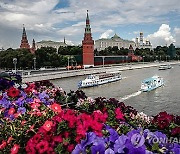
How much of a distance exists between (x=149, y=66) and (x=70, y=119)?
6206cm

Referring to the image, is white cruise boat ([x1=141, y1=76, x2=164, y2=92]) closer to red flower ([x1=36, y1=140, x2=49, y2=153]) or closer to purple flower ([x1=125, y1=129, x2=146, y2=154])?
red flower ([x1=36, y1=140, x2=49, y2=153])

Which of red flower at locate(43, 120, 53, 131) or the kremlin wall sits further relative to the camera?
the kremlin wall

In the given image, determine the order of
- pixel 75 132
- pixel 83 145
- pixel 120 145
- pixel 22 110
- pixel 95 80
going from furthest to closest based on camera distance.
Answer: pixel 95 80
pixel 22 110
pixel 75 132
pixel 83 145
pixel 120 145

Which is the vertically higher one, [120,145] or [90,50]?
[90,50]

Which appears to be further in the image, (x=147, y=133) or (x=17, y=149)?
(x=17, y=149)

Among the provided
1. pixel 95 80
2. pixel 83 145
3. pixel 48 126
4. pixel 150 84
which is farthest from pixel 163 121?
pixel 95 80

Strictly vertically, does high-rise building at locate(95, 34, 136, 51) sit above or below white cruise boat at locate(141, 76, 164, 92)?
above

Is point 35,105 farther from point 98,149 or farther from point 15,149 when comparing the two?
point 98,149

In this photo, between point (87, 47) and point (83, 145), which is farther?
point (87, 47)

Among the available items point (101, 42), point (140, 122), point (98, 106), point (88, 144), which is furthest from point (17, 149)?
point (101, 42)

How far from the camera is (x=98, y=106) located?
443cm

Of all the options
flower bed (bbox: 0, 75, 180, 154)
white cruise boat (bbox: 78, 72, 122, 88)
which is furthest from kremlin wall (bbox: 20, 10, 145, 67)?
flower bed (bbox: 0, 75, 180, 154)

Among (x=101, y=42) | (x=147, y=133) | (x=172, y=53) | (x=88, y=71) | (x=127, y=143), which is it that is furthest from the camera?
(x=101, y=42)

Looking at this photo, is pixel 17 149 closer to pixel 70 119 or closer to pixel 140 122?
pixel 70 119
